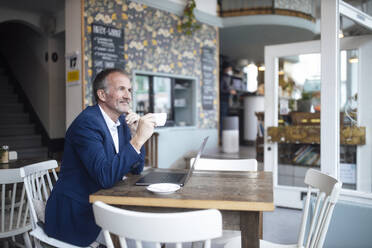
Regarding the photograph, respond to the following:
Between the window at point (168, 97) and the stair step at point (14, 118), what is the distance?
3.14 metres

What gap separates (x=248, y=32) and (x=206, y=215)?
6881mm

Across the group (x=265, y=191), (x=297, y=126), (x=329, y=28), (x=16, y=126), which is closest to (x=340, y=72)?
(x=329, y=28)

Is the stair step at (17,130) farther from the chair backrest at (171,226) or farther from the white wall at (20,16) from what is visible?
the chair backrest at (171,226)

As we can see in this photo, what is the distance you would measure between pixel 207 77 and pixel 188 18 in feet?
4.07

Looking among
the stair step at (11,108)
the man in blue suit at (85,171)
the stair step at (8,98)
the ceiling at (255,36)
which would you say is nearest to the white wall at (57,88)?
the stair step at (11,108)

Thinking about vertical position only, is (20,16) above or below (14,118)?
above

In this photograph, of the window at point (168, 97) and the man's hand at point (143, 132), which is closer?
the man's hand at point (143, 132)

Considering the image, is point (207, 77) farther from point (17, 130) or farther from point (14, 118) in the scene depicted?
point (14, 118)

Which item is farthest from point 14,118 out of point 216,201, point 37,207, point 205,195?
point 216,201

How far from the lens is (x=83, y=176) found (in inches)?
65.6

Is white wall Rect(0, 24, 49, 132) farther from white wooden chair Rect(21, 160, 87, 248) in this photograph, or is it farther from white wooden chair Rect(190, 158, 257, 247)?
white wooden chair Rect(190, 158, 257, 247)

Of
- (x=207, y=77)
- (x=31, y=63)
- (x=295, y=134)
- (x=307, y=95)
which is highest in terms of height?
(x=31, y=63)

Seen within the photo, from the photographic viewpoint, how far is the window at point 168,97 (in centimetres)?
574

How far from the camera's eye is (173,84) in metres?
6.14
